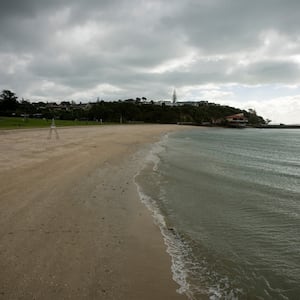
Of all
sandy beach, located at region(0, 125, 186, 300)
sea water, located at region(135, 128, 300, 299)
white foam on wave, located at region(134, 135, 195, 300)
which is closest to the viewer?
sandy beach, located at region(0, 125, 186, 300)

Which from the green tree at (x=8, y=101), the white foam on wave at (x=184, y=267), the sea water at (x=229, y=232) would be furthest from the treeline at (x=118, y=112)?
the white foam on wave at (x=184, y=267)

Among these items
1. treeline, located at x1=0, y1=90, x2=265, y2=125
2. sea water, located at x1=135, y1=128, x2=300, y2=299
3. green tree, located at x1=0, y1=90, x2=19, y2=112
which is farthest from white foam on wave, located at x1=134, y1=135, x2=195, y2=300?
green tree, located at x1=0, y1=90, x2=19, y2=112

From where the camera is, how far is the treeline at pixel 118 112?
352ft

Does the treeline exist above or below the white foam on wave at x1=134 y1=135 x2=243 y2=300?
above

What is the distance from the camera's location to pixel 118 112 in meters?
128

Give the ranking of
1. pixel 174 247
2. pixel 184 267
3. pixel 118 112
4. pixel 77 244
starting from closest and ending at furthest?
pixel 184 267
pixel 77 244
pixel 174 247
pixel 118 112

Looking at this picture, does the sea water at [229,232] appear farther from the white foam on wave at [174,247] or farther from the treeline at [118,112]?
the treeline at [118,112]

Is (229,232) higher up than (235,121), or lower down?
lower down

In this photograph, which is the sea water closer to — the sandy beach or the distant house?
the sandy beach

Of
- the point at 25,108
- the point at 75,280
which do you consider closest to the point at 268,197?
the point at 75,280

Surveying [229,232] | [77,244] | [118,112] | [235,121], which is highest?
[118,112]

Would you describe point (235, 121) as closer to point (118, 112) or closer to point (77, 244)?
point (118, 112)

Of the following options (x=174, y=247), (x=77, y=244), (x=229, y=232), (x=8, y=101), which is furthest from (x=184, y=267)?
(x=8, y=101)

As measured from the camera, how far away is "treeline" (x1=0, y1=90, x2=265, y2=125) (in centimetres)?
10725
